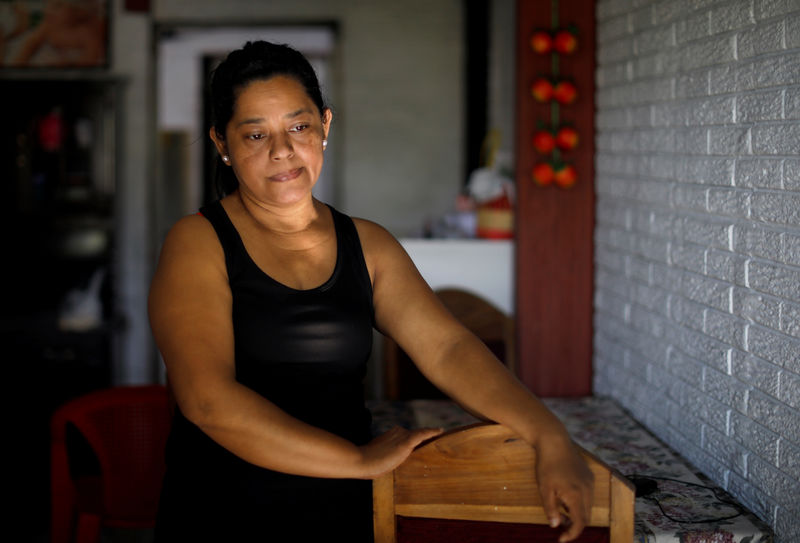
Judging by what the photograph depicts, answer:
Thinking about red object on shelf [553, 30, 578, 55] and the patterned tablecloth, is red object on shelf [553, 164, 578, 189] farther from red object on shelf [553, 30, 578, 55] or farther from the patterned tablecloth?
the patterned tablecloth

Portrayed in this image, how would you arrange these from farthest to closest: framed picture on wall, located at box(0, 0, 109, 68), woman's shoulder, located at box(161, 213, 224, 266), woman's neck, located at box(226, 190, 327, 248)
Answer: framed picture on wall, located at box(0, 0, 109, 68), woman's neck, located at box(226, 190, 327, 248), woman's shoulder, located at box(161, 213, 224, 266)

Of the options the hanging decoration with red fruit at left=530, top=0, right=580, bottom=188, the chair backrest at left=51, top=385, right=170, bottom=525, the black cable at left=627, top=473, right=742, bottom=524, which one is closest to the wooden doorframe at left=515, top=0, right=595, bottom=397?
the hanging decoration with red fruit at left=530, top=0, right=580, bottom=188

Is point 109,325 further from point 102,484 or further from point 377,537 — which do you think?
point 377,537

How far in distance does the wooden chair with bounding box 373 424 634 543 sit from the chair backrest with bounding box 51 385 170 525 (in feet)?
4.29

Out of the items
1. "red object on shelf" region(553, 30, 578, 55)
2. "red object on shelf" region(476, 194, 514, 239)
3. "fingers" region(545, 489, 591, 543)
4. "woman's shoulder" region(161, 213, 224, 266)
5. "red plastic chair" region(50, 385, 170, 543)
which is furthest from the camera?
"red object on shelf" region(476, 194, 514, 239)

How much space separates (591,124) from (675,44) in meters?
0.73

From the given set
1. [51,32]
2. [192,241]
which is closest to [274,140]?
[192,241]

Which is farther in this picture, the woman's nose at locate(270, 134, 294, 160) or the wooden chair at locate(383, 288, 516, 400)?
the wooden chair at locate(383, 288, 516, 400)

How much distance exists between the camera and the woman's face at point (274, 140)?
58.4 inches

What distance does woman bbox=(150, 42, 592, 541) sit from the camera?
52.2 inches

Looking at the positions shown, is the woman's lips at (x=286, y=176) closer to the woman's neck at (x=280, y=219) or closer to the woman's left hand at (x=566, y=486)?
the woman's neck at (x=280, y=219)

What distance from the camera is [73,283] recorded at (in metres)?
4.73

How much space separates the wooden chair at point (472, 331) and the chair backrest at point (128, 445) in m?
0.74

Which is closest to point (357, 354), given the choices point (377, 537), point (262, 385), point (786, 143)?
point (262, 385)
